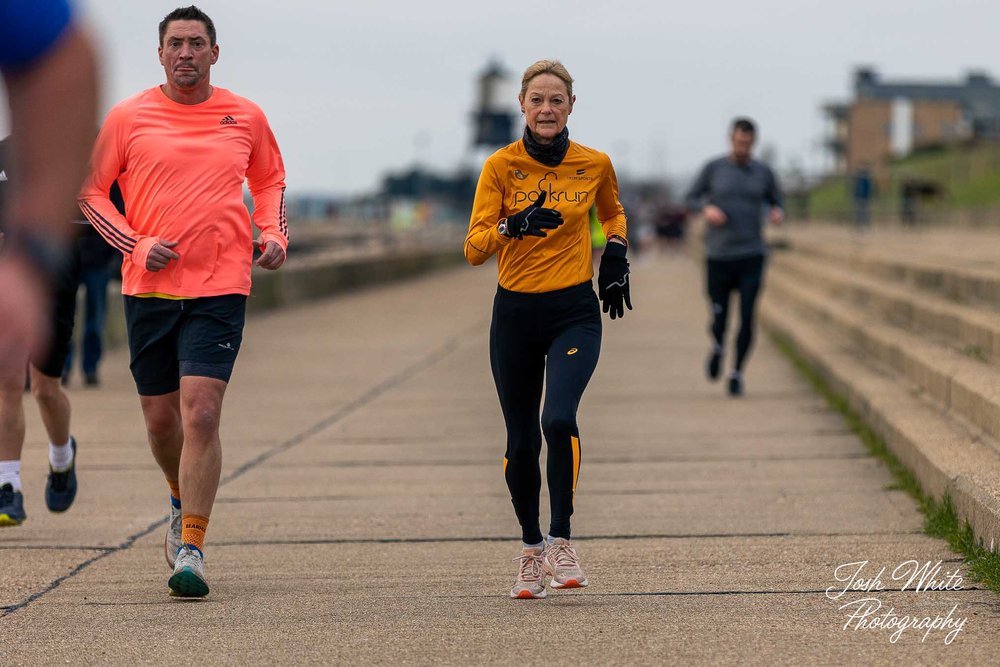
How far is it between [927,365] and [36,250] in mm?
7682

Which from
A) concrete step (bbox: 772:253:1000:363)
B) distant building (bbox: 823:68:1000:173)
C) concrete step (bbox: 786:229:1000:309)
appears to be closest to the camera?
concrete step (bbox: 772:253:1000:363)

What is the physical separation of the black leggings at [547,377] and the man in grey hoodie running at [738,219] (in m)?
6.59

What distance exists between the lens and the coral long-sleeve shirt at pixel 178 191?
5.86 metres

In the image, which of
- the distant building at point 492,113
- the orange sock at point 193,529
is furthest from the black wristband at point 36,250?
the distant building at point 492,113

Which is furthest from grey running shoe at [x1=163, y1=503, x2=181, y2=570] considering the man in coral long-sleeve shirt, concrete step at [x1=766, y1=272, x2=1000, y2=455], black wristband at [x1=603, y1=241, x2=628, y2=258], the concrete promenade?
concrete step at [x1=766, y1=272, x2=1000, y2=455]

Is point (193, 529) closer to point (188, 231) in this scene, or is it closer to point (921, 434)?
point (188, 231)

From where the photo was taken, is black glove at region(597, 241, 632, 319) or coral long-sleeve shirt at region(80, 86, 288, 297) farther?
black glove at region(597, 241, 632, 319)

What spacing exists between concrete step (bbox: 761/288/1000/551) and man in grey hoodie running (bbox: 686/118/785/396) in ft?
2.60

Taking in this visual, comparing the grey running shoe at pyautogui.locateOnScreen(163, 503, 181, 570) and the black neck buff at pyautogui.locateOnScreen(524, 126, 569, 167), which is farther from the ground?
the black neck buff at pyautogui.locateOnScreen(524, 126, 569, 167)

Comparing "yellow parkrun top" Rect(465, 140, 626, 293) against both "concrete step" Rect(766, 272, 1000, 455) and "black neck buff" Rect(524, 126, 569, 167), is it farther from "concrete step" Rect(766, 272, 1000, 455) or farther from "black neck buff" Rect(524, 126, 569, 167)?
"concrete step" Rect(766, 272, 1000, 455)

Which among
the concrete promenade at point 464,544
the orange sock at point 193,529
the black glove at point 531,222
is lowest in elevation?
the concrete promenade at point 464,544

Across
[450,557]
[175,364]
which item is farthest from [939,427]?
[175,364]

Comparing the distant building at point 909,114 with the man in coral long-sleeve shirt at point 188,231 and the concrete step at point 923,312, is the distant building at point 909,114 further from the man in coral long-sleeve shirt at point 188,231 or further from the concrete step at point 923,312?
the man in coral long-sleeve shirt at point 188,231

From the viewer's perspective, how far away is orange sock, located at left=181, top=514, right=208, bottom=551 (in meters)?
5.77
